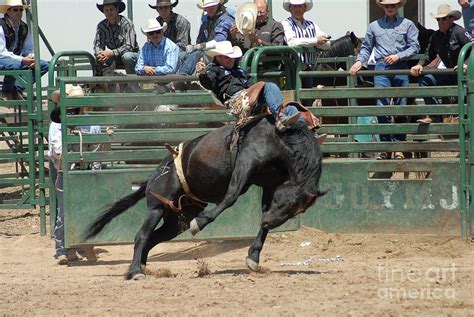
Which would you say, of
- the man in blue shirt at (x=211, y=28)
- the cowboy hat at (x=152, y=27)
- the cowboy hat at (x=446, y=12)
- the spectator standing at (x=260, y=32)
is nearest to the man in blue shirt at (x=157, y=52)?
the cowboy hat at (x=152, y=27)

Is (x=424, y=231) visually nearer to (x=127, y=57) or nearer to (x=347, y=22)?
(x=127, y=57)

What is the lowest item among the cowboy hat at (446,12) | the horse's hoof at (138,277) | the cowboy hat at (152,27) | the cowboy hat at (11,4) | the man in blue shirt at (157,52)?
the horse's hoof at (138,277)

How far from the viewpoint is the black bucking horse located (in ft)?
28.3

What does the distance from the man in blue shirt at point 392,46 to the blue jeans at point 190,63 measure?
5.86 feet

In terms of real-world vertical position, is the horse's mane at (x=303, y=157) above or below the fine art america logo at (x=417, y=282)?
above

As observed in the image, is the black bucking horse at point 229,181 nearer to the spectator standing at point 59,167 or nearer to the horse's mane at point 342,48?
the spectator standing at point 59,167

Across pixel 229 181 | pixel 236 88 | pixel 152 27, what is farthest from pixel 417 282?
pixel 152 27

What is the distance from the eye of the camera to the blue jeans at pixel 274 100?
8.76m

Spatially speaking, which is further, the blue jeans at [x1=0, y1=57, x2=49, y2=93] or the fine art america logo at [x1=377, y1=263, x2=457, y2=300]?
the blue jeans at [x1=0, y1=57, x2=49, y2=93]

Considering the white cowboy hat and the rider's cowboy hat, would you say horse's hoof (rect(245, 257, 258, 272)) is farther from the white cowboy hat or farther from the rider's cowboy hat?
the rider's cowboy hat

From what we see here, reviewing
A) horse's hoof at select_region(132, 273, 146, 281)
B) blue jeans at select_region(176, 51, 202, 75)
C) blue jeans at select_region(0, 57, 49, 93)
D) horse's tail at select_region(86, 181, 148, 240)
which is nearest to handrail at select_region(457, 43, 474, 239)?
blue jeans at select_region(176, 51, 202, 75)

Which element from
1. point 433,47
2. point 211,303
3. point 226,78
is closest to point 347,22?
point 433,47

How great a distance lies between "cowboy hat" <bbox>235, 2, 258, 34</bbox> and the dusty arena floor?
2.23m

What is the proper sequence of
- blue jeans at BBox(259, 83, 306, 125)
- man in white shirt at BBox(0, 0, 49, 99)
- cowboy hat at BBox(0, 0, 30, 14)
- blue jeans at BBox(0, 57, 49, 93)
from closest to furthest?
blue jeans at BBox(259, 83, 306, 125) → blue jeans at BBox(0, 57, 49, 93) → man in white shirt at BBox(0, 0, 49, 99) → cowboy hat at BBox(0, 0, 30, 14)
